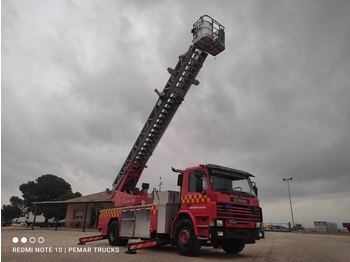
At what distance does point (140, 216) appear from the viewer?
982 cm

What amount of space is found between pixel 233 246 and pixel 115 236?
5.05m

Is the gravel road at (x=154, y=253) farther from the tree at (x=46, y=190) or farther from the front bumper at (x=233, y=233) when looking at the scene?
the tree at (x=46, y=190)

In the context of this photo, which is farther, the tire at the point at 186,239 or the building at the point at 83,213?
the building at the point at 83,213

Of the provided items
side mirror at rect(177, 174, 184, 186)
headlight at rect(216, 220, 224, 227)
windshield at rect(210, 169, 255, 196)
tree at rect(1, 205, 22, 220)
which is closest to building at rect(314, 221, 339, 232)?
windshield at rect(210, 169, 255, 196)

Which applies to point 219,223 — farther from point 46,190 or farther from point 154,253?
point 46,190

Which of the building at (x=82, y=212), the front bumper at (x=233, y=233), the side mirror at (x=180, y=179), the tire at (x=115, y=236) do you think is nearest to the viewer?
the front bumper at (x=233, y=233)

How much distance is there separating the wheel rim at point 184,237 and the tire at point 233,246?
1711mm

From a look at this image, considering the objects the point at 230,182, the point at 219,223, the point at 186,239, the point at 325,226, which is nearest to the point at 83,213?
the point at 186,239

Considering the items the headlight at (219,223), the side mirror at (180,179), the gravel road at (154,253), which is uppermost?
the side mirror at (180,179)

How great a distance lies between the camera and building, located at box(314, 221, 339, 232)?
3622 centimetres

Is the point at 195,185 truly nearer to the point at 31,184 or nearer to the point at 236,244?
the point at 236,244

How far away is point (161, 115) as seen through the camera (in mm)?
13812

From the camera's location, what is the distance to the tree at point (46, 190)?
51906 millimetres

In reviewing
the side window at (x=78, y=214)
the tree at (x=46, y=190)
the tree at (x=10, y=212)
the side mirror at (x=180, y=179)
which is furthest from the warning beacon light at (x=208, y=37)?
the tree at (x=10, y=212)
